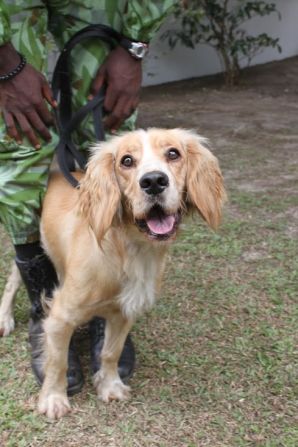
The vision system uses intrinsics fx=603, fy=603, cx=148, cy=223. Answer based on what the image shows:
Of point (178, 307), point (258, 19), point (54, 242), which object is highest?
point (54, 242)

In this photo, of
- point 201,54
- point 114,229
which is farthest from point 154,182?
point 201,54

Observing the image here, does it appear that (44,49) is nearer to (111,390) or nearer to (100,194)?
(100,194)

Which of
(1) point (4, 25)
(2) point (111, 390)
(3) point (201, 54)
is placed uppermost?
(1) point (4, 25)

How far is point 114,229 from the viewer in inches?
87.7

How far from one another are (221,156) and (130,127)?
11.0 ft

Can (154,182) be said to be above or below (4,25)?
below

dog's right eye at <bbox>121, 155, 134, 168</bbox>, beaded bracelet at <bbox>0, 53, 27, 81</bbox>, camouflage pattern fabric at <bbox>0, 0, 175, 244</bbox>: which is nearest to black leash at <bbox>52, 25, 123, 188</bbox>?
camouflage pattern fabric at <bbox>0, 0, 175, 244</bbox>

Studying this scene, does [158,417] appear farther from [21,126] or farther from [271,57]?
[271,57]

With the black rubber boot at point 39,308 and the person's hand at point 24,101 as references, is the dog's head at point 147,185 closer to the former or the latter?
the person's hand at point 24,101

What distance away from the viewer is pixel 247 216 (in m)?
4.41

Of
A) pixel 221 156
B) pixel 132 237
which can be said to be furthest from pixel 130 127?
pixel 221 156

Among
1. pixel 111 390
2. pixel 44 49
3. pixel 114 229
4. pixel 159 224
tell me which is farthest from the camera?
pixel 111 390

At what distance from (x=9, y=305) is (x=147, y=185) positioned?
4.57 ft

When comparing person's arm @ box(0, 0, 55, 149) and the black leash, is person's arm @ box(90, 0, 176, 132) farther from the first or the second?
person's arm @ box(0, 0, 55, 149)
